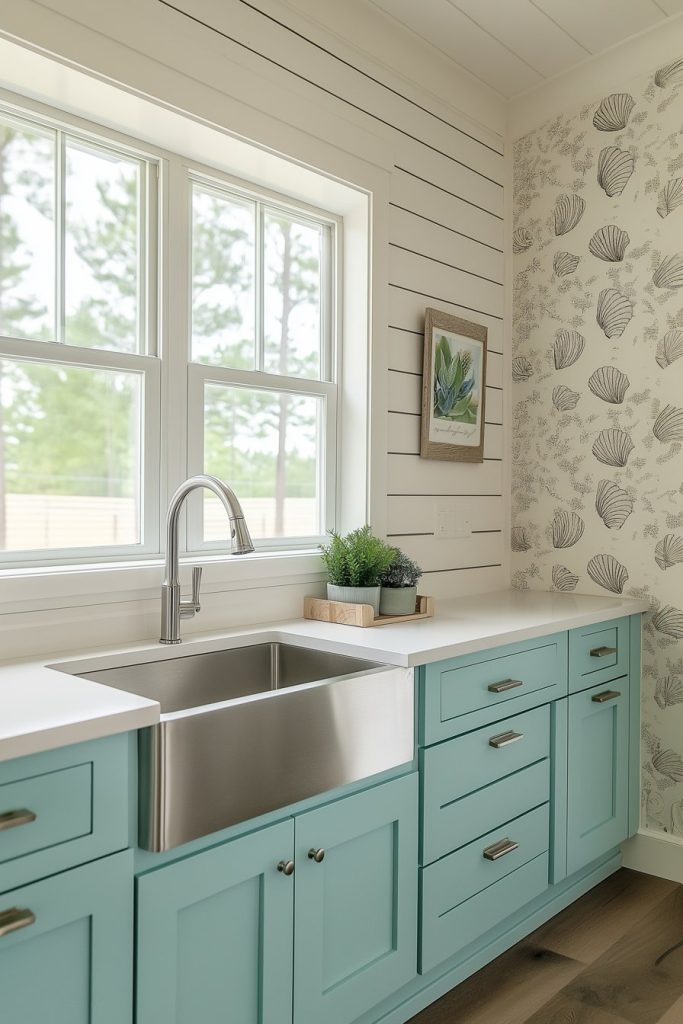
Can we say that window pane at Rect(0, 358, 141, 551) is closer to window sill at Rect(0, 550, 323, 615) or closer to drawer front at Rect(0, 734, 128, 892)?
window sill at Rect(0, 550, 323, 615)

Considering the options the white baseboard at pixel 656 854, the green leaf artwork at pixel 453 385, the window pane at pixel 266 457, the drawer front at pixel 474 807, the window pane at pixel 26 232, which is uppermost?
the window pane at pixel 26 232

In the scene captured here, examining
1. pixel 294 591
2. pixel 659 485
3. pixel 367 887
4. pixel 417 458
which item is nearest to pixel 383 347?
pixel 417 458

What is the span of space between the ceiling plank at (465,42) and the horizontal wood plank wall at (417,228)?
0.16 meters

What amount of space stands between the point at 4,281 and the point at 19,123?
37cm

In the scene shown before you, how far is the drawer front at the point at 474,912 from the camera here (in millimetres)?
1825

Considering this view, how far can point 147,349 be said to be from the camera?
2082mm

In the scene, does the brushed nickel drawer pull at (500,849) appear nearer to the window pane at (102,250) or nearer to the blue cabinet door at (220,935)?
the blue cabinet door at (220,935)

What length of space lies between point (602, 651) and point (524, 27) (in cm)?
195

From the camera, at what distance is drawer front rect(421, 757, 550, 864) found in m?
1.83

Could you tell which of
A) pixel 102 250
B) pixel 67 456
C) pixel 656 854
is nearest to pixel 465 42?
pixel 102 250

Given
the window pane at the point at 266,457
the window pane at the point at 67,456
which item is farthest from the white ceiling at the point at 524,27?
the window pane at the point at 67,456

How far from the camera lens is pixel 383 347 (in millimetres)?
2504

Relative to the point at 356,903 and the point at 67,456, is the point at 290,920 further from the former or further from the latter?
the point at 67,456

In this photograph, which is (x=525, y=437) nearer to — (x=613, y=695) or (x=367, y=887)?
(x=613, y=695)
